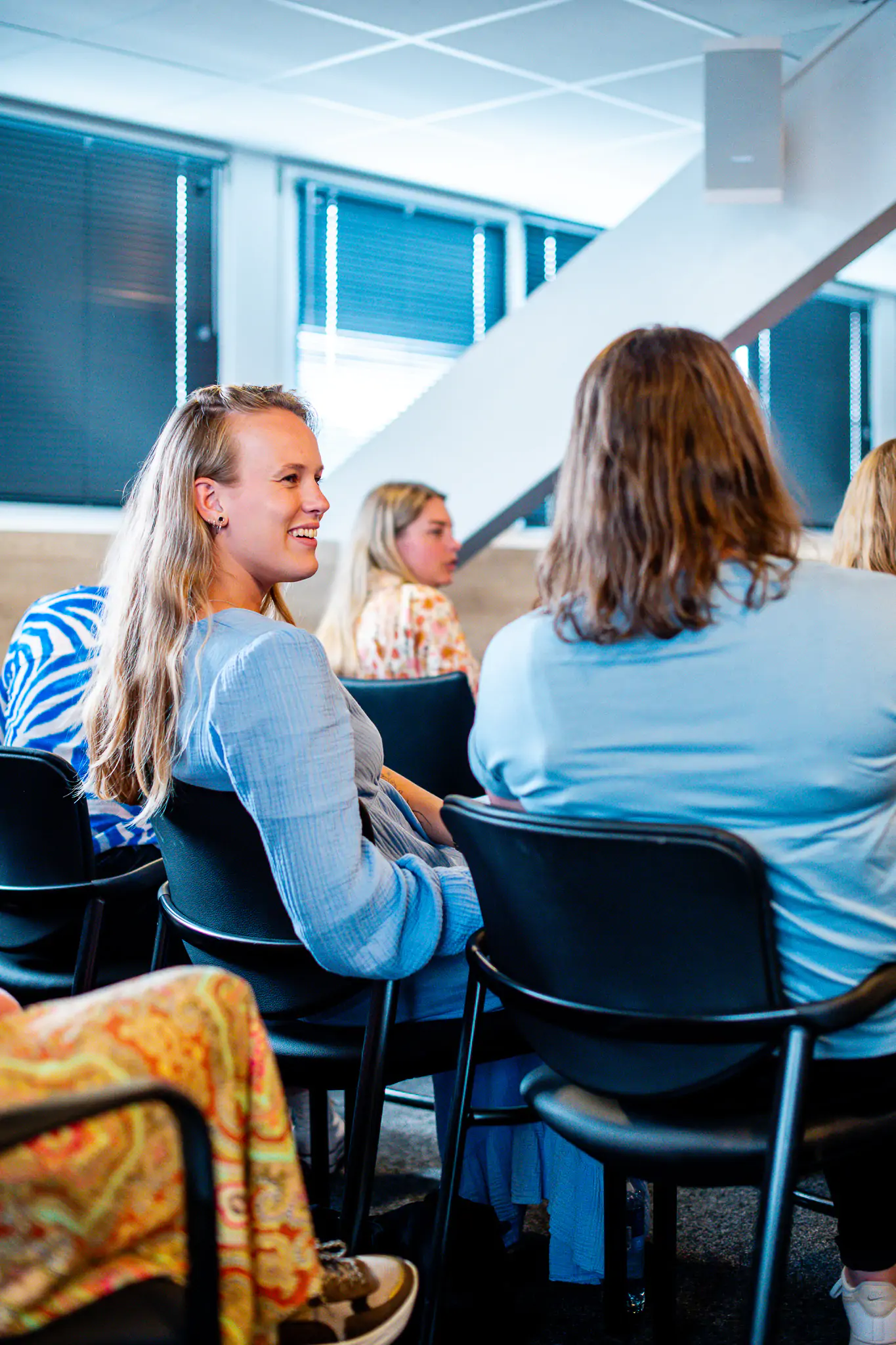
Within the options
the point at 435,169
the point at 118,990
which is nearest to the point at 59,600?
the point at 118,990

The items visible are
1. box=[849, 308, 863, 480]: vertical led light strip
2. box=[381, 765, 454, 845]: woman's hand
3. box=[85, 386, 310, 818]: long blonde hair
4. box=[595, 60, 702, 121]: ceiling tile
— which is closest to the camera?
box=[85, 386, 310, 818]: long blonde hair

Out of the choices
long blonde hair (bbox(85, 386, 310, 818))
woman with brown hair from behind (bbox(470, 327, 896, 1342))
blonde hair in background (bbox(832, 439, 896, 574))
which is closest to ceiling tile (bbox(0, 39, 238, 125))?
long blonde hair (bbox(85, 386, 310, 818))

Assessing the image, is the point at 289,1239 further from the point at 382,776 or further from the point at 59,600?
the point at 59,600

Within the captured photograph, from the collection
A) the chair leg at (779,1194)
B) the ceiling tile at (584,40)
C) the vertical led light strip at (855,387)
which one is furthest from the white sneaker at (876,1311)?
the vertical led light strip at (855,387)

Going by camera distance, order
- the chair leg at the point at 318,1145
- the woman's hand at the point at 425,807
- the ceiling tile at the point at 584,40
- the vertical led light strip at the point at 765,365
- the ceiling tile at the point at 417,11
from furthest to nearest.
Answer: the vertical led light strip at the point at 765,365 < the ceiling tile at the point at 584,40 < the ceiling tile at the point at 417,11 < the chair leg at the point at 318,1145 < the woman's hand at the point at 425,807

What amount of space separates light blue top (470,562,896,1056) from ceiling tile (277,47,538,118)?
2907 millimetres

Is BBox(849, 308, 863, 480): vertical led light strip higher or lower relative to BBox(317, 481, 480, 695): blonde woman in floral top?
higher

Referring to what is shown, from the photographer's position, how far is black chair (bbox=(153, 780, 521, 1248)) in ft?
4.63

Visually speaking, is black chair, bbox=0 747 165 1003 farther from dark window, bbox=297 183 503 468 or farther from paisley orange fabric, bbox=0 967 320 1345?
dark window, bbox=297 183 503 468

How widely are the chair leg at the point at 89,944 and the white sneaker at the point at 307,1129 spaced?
58 centimetres

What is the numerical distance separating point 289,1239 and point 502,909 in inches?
16.9

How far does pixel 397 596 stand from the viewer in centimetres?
342

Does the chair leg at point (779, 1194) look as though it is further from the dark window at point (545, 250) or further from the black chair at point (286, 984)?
the dark window at point (545, 250)

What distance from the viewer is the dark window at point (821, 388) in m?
6.30
